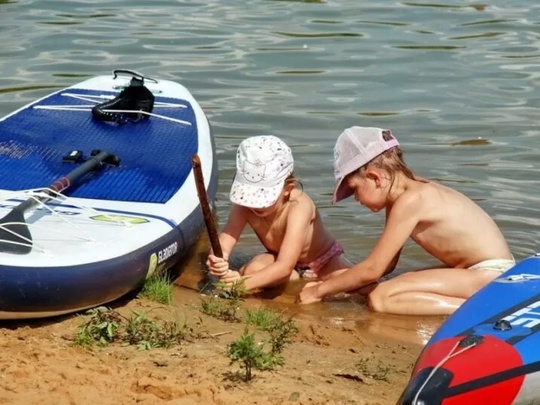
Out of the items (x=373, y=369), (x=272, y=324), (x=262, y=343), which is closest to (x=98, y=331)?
(x=262, y=343)

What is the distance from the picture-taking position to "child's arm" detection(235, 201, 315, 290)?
233 inches

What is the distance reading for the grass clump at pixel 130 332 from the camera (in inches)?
181

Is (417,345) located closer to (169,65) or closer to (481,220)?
(481,220)

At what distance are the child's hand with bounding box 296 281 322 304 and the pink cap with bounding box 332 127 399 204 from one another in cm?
59

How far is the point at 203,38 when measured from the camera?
12297 millimetres

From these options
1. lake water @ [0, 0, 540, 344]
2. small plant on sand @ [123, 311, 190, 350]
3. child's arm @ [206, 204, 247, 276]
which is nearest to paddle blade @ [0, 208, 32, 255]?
small plant on sand @ [123, 311, 190, 350]

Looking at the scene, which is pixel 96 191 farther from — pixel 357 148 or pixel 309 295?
pixel 357 148

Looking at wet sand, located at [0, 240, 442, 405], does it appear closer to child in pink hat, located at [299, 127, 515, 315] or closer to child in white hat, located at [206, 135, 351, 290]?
child in pink hat, located at [299, 127, 515, 315]

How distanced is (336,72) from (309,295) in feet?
17.5

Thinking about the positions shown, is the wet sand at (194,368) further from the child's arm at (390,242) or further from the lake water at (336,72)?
the lake water at (336,72)

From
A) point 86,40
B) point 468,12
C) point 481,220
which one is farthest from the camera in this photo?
point 468,12

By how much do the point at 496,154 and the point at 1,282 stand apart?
4.82 meters

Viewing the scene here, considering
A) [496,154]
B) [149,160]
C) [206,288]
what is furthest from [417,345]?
[496,154]

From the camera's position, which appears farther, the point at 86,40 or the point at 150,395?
the point at 86,40
